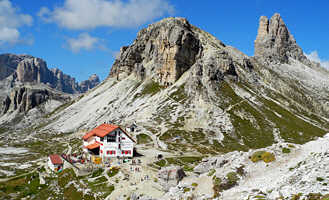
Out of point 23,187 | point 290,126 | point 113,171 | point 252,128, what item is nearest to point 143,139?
point 113,171

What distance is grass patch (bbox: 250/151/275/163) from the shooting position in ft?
124

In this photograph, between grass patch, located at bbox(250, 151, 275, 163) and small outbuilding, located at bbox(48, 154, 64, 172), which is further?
small outbuilding, located at bbox(48, 154, 64, 172)

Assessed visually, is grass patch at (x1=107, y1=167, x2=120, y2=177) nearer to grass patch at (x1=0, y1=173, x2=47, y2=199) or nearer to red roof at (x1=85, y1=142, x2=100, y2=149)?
grass patch at (x1=0, y1=173, x2=47, y2=199)

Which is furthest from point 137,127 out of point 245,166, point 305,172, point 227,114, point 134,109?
point 305,172

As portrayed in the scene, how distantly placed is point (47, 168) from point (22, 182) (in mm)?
7978

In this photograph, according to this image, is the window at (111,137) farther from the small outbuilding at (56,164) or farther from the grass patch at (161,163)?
the grass patch at (161,163)

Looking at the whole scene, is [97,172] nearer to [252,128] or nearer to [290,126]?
[252,128]

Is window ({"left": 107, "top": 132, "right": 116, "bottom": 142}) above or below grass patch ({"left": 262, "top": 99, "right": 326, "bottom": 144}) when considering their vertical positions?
below

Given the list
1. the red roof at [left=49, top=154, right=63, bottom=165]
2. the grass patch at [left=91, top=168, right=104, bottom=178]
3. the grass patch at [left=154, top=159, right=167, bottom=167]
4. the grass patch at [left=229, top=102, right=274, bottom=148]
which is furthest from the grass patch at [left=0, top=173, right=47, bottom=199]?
the grass patch at [left=229, top=102, right=274, bottom=148]

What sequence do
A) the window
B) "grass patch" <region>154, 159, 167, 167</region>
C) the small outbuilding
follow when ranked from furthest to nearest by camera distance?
the window < "grass patch" <region>154, 159, 167, 167</region> < the small outbuilding

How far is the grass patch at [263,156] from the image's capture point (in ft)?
124

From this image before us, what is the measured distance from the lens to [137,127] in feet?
462

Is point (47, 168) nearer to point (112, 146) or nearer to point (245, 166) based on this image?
point (112, 146)

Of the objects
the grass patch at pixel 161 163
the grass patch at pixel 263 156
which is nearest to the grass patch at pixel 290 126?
the grass patch at pixel 161 163
